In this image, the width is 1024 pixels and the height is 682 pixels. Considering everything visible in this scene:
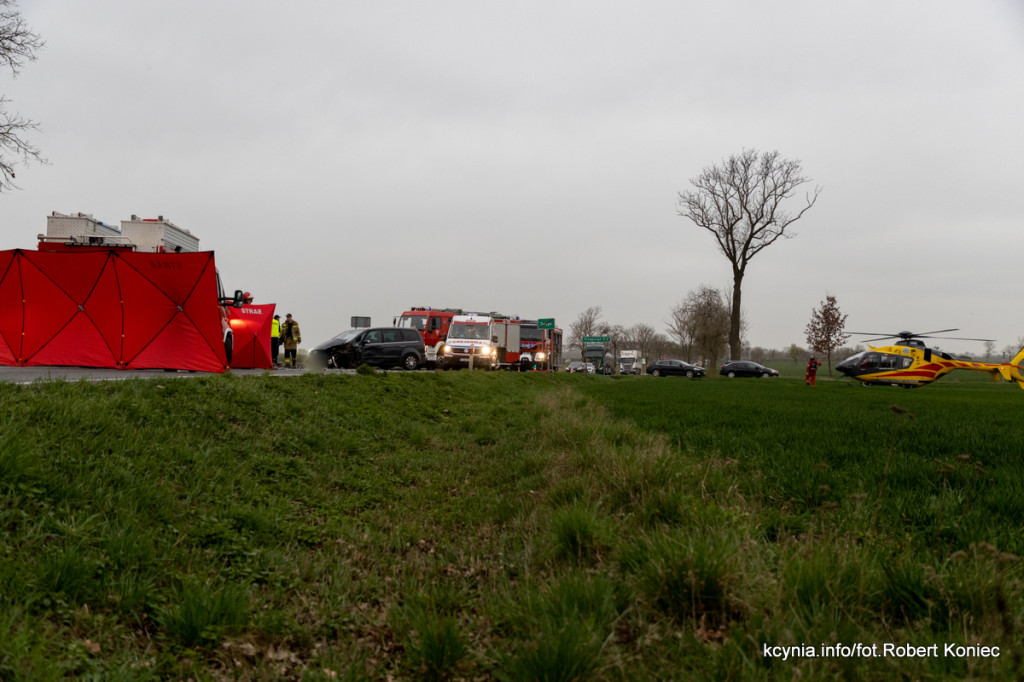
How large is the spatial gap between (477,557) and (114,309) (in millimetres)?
10251

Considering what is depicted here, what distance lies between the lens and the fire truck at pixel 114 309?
1056 cm

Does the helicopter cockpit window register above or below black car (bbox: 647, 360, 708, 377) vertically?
above

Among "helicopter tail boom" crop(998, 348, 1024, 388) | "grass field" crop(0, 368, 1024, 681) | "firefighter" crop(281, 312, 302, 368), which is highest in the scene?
"firefighter" crop(281, 312, 302, 368)

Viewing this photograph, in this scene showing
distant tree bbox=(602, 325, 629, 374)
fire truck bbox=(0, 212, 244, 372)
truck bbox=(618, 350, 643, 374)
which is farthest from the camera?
distant tree bbox=(602, 325, 629, 374)

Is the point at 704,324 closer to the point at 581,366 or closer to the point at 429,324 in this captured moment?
the point at 581,366

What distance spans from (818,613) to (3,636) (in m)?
3.59

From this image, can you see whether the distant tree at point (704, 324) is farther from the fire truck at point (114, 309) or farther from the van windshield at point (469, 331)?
the fire truck at point (114, 309)

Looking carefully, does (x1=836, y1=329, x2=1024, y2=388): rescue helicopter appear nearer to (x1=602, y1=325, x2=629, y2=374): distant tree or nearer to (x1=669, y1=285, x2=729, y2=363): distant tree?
(x1=669, y1=285, x2=729, y2=363): distant tree

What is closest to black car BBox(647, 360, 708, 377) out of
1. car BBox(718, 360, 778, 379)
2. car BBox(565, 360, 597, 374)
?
car BBox(718, 360, 778, 379)

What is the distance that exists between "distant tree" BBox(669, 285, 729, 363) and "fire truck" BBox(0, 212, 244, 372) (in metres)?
65.0

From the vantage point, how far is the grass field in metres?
2.45

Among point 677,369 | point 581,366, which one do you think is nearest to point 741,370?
point 677,369

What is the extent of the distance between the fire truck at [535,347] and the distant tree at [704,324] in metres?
33.4

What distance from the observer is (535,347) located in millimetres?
38750
